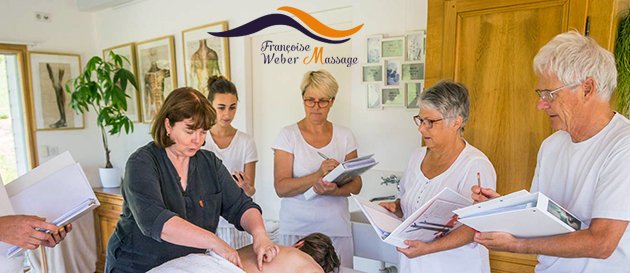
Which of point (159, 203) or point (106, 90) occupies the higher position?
point (106, 90)

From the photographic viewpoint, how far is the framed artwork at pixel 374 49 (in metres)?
2.25

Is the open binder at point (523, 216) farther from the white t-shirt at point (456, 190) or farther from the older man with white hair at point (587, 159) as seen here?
the white t-shirt at point (456, 190)

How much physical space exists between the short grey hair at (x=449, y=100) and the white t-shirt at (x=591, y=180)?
29 centimetres

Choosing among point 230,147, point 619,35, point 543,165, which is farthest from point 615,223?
point 230,147

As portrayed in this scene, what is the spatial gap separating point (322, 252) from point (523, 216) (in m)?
0.71

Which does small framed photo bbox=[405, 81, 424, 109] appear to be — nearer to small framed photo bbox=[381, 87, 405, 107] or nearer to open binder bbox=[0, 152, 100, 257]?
small framed photo bbox=[381, 87, 405, 107]

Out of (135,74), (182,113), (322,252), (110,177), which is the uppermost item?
(135,74)

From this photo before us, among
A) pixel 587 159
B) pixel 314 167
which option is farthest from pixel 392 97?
pixel 587 159

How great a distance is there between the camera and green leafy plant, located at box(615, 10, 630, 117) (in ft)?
4.55

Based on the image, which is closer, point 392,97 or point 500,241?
point 500,241

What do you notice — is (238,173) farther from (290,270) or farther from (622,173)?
(622,173)

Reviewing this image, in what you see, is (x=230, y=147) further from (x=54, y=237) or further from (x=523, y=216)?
A: (x=523, y=216)

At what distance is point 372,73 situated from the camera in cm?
230

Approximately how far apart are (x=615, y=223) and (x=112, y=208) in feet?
11.2
